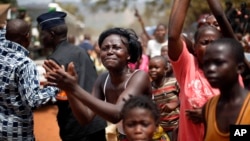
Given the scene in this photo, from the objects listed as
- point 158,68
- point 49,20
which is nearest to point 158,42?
point 158,68

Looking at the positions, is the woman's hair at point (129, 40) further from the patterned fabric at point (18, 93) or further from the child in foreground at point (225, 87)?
the child in foreground at point (225, 87)

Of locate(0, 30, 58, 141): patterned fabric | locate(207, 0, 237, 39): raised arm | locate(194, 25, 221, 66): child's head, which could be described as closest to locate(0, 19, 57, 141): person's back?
locate(0, 30, 58, 141): patterned fabric

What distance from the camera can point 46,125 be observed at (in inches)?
352

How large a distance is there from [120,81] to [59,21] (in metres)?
1.51

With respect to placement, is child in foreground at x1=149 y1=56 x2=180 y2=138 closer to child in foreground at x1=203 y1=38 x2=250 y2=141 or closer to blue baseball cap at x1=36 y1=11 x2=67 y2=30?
blue baseball cap at x1=36 y1=11 x2=67 y2=30

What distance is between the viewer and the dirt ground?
792 centimetres

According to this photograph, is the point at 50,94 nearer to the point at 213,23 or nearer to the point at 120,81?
the point at 120,81

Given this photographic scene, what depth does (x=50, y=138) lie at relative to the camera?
7.75 meters

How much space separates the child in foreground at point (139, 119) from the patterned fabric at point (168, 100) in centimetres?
227

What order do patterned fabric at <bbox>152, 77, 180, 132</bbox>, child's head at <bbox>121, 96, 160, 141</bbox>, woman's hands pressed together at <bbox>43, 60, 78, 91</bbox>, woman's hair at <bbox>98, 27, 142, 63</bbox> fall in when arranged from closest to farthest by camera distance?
1. woman's hands pressed together at <bbox>43, 60, 78, 91</bbox>
2. child's head at <bbox>121, 96, 160, 141</bbox>
3. woman's hair at <bbox>98, 27, 142, 63</bbox>
4. patterned fabric at <bbox>152, 77, 180, 132</bbox>

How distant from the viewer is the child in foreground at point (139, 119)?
3041mm

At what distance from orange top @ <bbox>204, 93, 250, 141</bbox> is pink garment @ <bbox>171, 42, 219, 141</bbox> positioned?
357 mm

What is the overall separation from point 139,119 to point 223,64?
0.68 m

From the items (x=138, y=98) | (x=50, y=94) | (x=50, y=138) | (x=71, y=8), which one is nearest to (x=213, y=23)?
(x=138, y=98)
